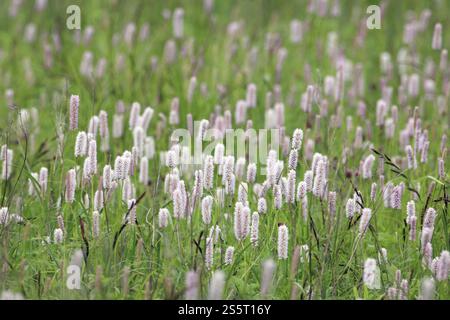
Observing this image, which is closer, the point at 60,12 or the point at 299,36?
the point at 299,36

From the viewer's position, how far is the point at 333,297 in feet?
10.1

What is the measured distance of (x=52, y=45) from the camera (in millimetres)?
6488

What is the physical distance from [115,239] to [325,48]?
12.4ft

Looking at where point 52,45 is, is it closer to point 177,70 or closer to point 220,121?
point 177,70

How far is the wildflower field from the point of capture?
311 centimetres

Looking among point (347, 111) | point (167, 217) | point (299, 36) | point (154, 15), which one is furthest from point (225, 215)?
point (154, 15)

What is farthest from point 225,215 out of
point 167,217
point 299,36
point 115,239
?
point 299,36

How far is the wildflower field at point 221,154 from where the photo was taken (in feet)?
10.2

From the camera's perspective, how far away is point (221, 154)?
3414mm

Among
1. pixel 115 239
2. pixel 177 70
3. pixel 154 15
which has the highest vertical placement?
pixel 154 15

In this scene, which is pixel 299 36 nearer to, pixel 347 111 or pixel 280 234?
pixel 347 111
